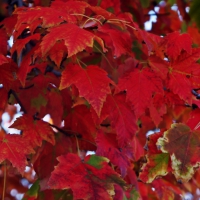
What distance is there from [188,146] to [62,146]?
1.18 feet

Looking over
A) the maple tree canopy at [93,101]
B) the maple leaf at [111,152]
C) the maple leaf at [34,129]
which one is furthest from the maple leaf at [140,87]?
the maple leaf at [34,129]

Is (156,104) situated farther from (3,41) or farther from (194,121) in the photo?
(3,41)

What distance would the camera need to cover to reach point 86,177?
0.87 metres

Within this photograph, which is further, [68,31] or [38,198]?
[38,198]

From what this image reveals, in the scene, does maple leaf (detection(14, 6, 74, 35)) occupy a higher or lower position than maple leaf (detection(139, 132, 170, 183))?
higher

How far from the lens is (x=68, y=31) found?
0.88m

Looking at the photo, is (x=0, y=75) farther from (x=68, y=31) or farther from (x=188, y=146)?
(x=188, y=146)

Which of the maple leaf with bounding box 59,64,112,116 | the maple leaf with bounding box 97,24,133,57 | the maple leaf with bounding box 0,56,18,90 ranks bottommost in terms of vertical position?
the maple leaf with bounding box 0,56,18,90

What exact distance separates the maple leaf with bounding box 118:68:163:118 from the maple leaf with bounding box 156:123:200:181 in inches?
3.1

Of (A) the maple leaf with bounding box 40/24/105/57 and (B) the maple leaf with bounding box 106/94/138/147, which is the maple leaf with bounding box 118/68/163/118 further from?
(A) the maple leaf with bounding box 40/24/105/57

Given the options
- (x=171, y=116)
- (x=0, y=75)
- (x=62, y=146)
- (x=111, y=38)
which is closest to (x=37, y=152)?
(x=62, y=146)

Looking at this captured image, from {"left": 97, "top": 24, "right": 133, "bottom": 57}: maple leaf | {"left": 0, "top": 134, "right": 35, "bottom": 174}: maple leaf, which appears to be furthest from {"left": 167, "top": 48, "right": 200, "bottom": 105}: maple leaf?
{"left": 0, "top": 134, "right": 35, "bottom": 174}: maple leaf

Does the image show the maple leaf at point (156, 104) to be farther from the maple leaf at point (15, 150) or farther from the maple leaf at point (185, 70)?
the maple leaf at point (15, 150)

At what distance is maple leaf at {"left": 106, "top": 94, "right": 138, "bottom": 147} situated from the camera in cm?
94
